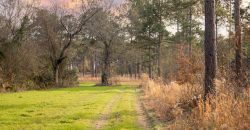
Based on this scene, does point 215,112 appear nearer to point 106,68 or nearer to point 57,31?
point 57,31

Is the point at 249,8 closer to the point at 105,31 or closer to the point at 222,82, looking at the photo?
the point at 105,31

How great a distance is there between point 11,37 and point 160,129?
3543 cm

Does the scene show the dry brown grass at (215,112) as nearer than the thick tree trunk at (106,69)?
Yes

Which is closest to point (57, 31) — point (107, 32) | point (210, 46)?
point (107, 32)

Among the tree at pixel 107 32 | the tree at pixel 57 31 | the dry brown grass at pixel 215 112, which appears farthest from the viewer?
the tree at pixel 107 32

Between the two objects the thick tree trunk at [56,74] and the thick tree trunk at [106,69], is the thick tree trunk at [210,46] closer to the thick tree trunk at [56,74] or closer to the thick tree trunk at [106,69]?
the thick tree trunk at [56,74]

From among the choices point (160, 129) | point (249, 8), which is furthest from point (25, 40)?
point (160, 129)

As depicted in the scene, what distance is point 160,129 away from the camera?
46.8 ft

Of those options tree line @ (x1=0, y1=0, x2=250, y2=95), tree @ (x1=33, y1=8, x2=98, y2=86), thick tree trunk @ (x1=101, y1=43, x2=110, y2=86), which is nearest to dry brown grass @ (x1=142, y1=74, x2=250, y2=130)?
tree line @ (x1=0, y1=0, x2=250, y2=95)

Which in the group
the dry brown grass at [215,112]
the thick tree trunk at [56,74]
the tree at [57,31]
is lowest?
the dry brown grass at [215,112]

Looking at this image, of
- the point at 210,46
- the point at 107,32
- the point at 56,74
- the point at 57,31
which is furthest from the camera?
the point at 107,32

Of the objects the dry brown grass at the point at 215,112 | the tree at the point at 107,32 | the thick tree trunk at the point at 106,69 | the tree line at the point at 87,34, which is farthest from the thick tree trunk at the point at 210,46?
the thick tree trunk at the point at 106,69

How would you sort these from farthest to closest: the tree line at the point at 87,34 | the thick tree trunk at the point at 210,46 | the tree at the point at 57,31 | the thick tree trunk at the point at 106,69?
1. the thick tree trunk at the point at 106,69
2. the tree at the point at 57,31
3. the tree line at the point at 87,34
4. the thick tree trunk at the point at 210,46

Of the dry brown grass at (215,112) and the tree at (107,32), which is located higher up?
the tree at (107,32)
